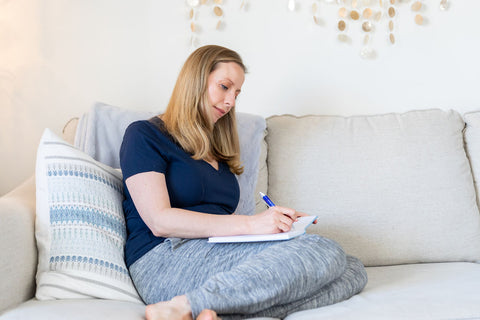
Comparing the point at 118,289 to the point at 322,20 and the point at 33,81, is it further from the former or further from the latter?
the point at 322,20

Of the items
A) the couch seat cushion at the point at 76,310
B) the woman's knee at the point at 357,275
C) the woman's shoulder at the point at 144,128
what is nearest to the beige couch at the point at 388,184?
the woman's knee at the point at 357,275

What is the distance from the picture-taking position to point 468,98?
225cm

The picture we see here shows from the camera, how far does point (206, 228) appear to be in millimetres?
1371

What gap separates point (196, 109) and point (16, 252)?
25.5 inches

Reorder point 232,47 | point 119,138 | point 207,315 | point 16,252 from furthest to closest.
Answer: point 232,47, point 119,138, point 16,252, point 207,315

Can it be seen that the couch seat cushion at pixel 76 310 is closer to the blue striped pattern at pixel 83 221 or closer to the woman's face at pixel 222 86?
the blue striped pattern at pixel 83 221

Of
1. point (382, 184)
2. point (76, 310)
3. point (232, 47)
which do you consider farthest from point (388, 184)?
point (76, 310)

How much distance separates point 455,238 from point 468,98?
763mm

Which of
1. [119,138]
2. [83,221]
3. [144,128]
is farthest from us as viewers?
[119,138]

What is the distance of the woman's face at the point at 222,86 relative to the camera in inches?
62.6

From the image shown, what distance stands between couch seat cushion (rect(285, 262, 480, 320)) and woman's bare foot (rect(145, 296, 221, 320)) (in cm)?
25

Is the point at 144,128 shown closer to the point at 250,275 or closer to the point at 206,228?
the point at 206,228

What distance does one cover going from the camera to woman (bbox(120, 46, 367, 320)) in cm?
112

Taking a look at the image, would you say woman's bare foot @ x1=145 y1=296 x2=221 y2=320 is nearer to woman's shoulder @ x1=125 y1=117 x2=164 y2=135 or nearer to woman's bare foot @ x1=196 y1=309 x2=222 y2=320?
woman's bare foot @ x1=196 y1=309 x2=222 y2=320
